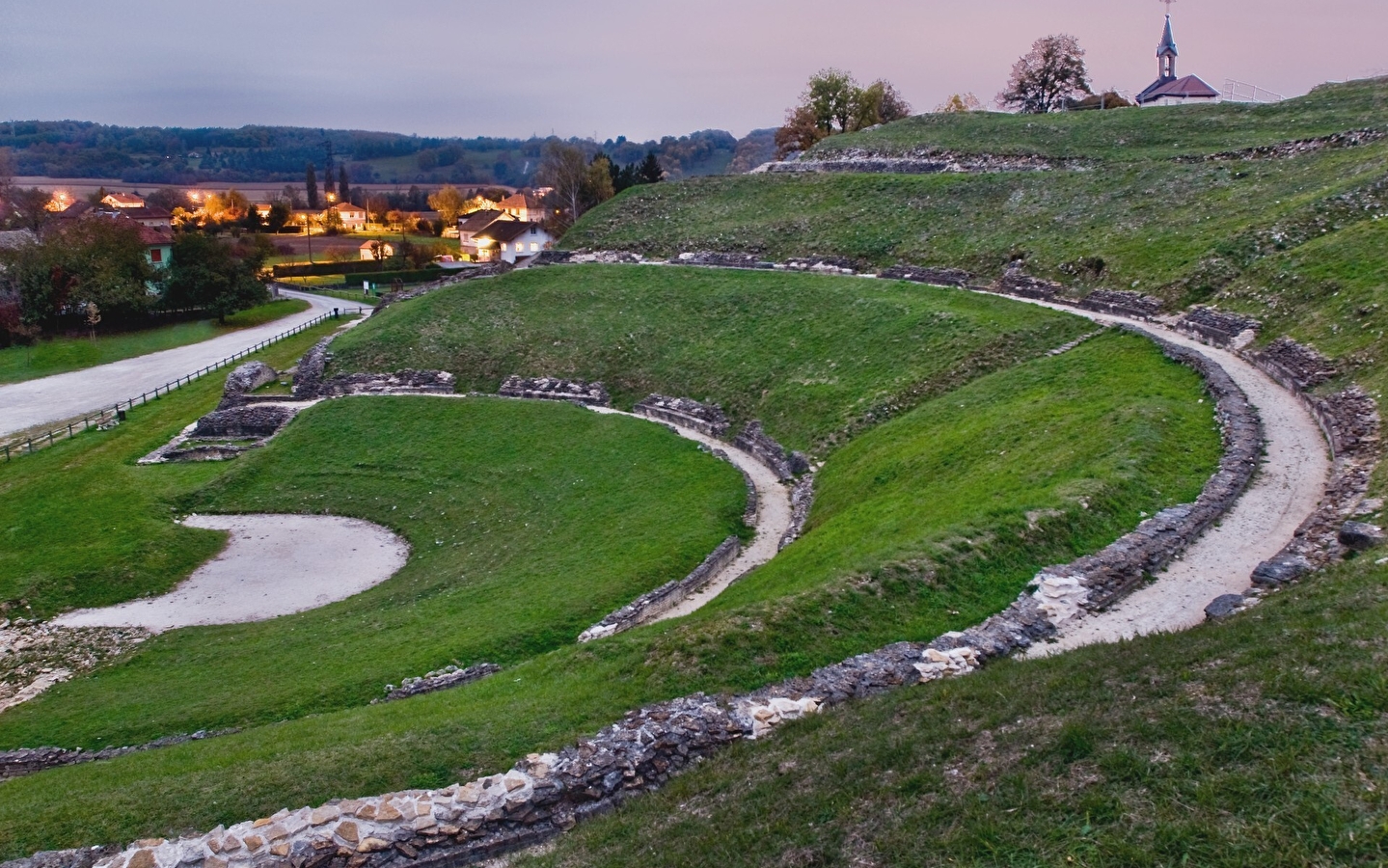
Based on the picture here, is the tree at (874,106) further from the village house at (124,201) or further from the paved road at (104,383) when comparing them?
the village house at (124,201)

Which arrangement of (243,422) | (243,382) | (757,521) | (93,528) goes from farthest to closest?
(243,382) < (243,422) < (93,528) < (757,521)

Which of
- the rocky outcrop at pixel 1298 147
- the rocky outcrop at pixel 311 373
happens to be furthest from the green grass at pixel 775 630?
the rocky outcrop at pixel 1298 147

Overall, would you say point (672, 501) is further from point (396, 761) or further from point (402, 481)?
point (396, 761)

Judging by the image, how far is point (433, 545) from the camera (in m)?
29.0

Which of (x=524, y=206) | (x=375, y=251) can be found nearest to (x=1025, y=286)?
(x=375, y=251)

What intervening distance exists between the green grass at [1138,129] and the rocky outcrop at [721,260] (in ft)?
62.3

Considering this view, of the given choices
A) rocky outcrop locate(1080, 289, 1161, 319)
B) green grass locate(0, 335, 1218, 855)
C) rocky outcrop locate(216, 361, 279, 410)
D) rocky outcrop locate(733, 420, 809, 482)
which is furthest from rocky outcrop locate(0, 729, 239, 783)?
rocky outcrop locate(1080, 289, 1161, 319)

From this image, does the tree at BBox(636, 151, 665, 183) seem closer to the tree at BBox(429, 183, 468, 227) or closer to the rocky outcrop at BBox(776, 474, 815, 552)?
the tree at BBox(429, 183, 468, 227)

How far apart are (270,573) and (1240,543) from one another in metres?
26.6

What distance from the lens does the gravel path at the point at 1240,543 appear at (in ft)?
50.5

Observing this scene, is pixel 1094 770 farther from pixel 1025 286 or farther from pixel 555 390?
pixel 555 390

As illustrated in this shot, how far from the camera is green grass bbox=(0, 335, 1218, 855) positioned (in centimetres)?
1288

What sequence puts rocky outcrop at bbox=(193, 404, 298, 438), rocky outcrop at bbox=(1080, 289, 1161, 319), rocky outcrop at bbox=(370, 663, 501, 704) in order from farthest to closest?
rocky outcrop at bbox=(193, 404, 298, 438) → rocky outcrop at bbox=(1080, 289, 1161, 319) → rocky outcrop at bbox=(370, 663, 501, 704)

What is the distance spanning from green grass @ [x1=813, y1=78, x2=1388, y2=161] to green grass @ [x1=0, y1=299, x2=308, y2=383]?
51.8 metres
